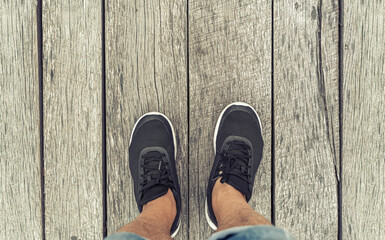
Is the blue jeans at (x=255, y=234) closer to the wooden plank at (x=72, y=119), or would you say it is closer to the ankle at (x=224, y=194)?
the ankle at (x=224, y=194)

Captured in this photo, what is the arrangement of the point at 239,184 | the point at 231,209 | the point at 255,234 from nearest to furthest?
the point at 255,234 < the point at 231,209 < the point at 239,184

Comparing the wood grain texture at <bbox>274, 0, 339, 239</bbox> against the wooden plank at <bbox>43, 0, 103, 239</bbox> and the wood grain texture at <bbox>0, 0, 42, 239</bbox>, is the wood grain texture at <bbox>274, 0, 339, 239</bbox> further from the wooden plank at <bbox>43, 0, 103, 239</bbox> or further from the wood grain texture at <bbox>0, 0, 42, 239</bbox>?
the wood grain texture at <bbox>0, 0, 42, 239</bbox>

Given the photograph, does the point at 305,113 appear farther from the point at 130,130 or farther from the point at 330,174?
the point at 130,130

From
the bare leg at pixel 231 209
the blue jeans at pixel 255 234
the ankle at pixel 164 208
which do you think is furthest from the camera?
the ankle at pixel 164 208

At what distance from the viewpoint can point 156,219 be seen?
85 centimetres

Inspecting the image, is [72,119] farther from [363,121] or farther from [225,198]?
[363,121]

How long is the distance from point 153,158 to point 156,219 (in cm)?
21

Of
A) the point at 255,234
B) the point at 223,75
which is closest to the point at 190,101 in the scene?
the point at 223,75

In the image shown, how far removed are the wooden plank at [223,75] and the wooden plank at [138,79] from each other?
0.11ft

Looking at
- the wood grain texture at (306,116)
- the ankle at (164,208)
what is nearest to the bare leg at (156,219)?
the ankle at (164,208)

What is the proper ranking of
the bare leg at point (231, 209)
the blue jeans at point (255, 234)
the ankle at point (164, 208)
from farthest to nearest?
1. the ankle at point (164, 208)
2. the bare leg at point (231, 209)
3. the blue jeans at point (255, 234)

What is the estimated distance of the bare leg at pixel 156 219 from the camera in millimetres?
779

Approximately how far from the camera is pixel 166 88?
0.96 meters

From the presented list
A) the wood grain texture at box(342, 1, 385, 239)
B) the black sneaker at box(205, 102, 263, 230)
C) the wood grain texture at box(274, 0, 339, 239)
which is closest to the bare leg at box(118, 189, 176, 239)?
the black sneaker at box(205, 102, 263, 230)
